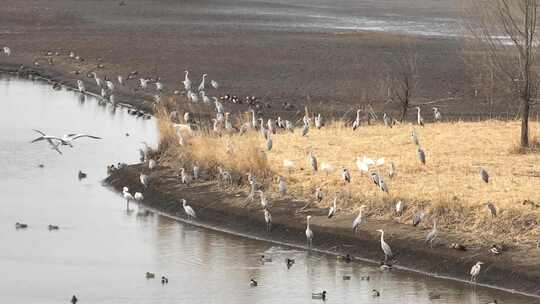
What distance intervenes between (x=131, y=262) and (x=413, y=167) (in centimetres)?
642

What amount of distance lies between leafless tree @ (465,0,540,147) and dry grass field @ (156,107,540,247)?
3.79 feet

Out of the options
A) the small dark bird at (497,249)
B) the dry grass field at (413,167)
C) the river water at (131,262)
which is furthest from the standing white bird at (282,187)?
the small dark bird at (497,249)

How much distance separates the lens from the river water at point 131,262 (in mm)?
21172

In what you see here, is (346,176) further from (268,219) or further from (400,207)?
(400,207)

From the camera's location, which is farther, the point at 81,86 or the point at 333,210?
the point at 81,86

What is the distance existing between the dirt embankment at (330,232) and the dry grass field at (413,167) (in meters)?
0.38

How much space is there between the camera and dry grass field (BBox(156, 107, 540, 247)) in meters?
23.1

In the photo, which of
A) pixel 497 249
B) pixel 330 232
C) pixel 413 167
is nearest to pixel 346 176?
pixel 330 232

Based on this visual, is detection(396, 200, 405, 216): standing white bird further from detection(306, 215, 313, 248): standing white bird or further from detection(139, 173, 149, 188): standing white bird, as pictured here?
detection(139, 173, 149, 188): standing white bird

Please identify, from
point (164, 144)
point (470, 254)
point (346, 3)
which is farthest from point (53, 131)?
point (346, 3)

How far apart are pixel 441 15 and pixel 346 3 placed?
9.63 m

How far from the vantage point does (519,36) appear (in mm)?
29047

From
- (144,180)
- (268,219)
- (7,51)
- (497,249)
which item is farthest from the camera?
(7,51)

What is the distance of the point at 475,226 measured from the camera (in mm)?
22875
